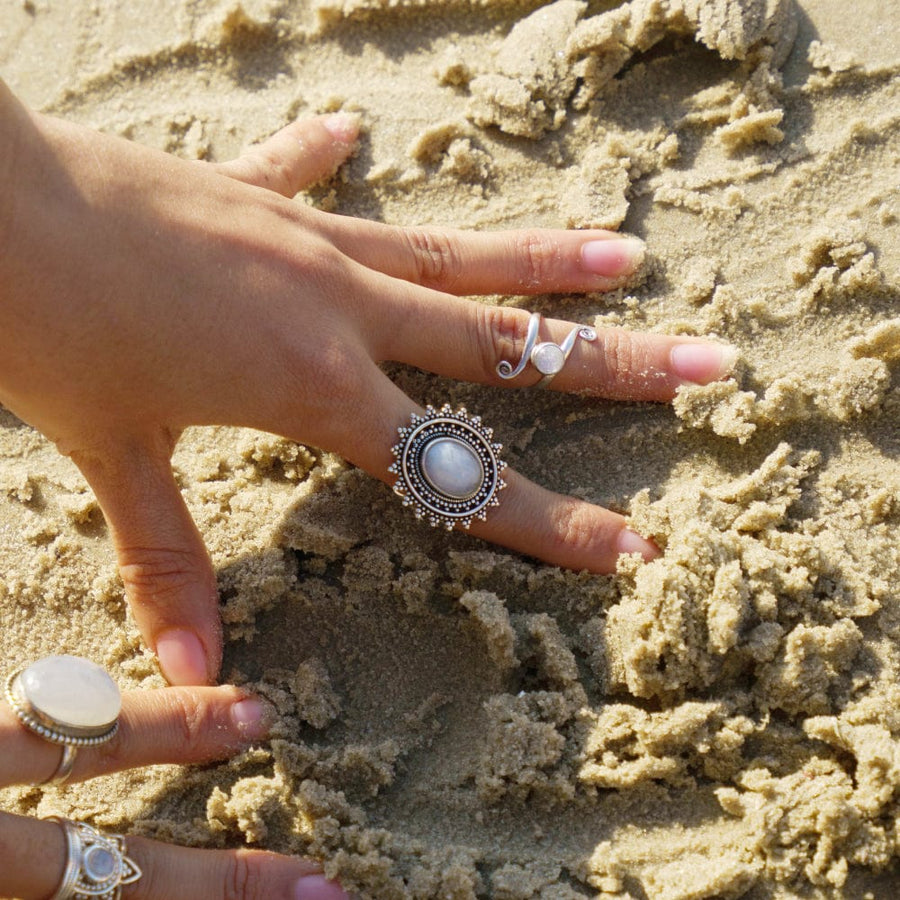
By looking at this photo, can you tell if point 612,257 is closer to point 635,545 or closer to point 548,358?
point 548,358

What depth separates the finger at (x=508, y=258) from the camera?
259 centimetres

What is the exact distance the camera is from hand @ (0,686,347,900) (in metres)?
1.84

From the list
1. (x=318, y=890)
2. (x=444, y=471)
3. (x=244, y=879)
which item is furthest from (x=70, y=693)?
(x=444, y=471)

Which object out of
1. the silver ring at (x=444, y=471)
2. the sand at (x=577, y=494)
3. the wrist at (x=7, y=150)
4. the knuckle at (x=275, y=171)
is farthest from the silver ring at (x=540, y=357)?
the wrist at (x=7, y=150)

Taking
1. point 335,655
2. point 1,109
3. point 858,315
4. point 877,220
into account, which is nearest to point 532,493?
point 335,655

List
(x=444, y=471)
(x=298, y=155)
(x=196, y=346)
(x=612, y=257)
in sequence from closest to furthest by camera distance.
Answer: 1. (x=196, y=346)
2. (x=444, y=471)
3. (x=612, y=257)
4. (x=298, y=155)

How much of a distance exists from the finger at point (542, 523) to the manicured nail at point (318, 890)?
0.83m

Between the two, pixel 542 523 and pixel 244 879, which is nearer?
pixel 244 879

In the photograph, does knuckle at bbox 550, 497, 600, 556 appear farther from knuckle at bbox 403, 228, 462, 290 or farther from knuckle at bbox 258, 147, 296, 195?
knuckle at bbox 258, 147, 296, 195

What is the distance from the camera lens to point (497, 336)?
8.03 ft

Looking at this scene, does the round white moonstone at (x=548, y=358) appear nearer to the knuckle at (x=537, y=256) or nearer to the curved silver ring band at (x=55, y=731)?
the knuckle at (x=537, y=256)

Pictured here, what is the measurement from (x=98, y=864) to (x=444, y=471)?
3.54 feet

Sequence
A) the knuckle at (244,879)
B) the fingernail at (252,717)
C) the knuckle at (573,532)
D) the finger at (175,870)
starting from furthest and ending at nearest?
the knuckle at (573,532) < the fingernail at (252,717) < the knuckle at (244,879) < the finger at (175,870)

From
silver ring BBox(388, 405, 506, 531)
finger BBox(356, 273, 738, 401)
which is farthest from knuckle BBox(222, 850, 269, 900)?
finger BBox(356, 273, 738, 401)
